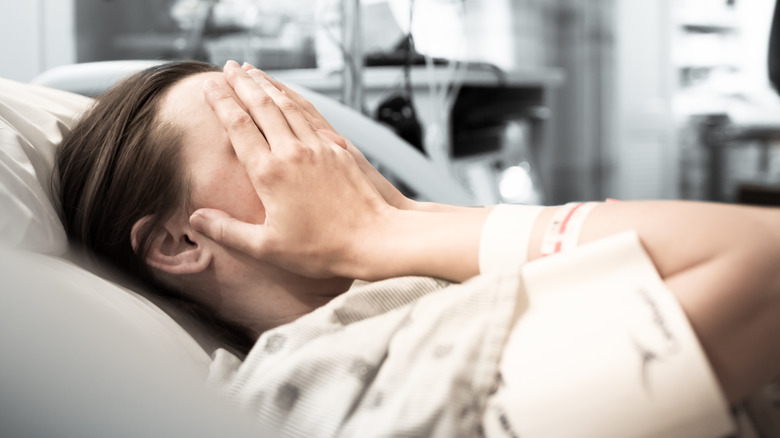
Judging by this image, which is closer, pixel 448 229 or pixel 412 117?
pixel 448 229

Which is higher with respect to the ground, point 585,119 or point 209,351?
point 585,119

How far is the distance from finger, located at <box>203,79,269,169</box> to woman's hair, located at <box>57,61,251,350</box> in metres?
0.05

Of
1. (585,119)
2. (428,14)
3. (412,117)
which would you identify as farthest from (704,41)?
(412,117)

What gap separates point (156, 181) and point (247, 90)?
0.43ft

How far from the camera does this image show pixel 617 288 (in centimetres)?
46

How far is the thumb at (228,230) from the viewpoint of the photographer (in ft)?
2.07

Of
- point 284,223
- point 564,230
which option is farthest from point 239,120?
point 564,230

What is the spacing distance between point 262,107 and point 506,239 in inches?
11.6

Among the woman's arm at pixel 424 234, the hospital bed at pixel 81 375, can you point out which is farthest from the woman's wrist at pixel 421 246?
the hospital bed at pixel 81 375

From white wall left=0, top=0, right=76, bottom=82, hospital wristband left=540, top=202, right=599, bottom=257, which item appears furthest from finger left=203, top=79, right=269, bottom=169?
white wall left=0, top=0, right=76, bottom=82

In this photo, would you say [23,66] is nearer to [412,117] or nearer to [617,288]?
[412,117]

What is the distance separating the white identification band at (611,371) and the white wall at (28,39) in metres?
1.76

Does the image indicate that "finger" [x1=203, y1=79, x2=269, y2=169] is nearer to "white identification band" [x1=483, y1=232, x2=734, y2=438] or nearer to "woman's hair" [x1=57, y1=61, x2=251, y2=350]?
"woman's hair" [x1=57, y1=61, x2=251, y2=350]

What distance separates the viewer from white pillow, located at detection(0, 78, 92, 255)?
0.59 meters
